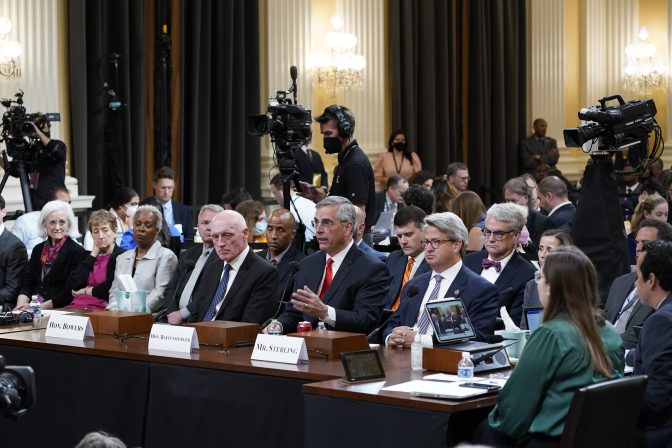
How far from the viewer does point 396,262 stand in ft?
20.5

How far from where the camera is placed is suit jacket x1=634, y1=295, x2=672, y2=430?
3.89 metres

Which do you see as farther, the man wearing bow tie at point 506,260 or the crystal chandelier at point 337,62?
the crystal chandelier at point 337,62

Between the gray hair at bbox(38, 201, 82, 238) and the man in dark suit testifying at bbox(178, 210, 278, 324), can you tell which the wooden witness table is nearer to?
the man in dark suit testifying at bbox(178, 210, 278, 324)

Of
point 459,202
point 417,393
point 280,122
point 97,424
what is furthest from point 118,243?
point 417,393

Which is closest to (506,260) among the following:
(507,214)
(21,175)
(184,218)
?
(507,214)

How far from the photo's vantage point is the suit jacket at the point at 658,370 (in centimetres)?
389

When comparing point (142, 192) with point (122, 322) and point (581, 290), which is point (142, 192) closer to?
point (122, 322)

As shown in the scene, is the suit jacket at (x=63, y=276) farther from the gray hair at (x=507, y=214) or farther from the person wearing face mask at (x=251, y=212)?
the gray hair at (x=507, y=214)

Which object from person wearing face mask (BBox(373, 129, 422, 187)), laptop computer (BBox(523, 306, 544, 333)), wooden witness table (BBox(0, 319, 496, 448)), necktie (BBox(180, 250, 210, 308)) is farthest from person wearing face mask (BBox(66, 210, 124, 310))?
person wearing face mask (BBox(373, 129, 422, 187))

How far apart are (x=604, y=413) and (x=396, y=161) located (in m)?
9.34

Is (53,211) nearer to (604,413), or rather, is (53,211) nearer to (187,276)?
(187,276)

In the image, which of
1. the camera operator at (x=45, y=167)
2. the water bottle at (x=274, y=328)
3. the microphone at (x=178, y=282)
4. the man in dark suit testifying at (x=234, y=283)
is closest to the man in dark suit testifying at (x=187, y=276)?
the microphone at (x=178, y=282)

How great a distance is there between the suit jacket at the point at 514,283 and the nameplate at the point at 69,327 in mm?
1874

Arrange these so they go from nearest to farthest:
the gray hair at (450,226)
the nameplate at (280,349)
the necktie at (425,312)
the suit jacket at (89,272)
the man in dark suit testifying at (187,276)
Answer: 1. the nameplate at (280,349)
2. the necktie at (425,312)
3. the gray hair at (450,226)
4. the man in dark suit testifying at (187,276)
5. the suit jacket at (89,272)
